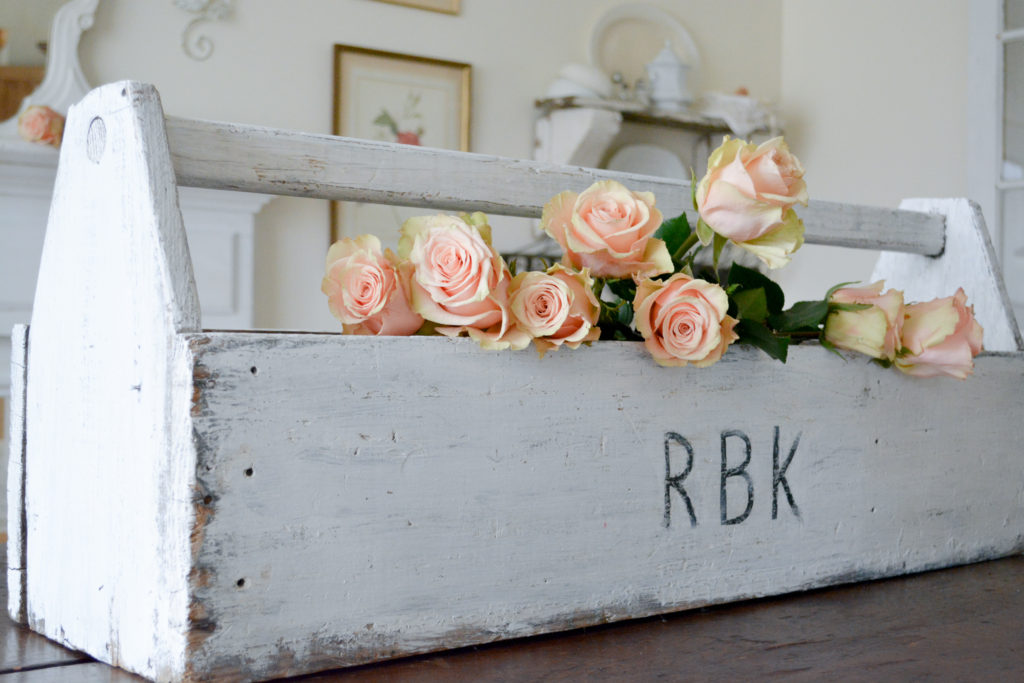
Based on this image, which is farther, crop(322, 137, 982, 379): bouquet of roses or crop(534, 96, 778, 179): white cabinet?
crop(534, 96, 778, 179): white cabinet

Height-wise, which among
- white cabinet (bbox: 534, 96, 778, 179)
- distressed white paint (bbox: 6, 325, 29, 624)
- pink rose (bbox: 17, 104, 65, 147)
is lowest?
distressed white paint (bbox: 6, 325, 29, 624)

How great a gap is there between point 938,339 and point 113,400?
1.92ft

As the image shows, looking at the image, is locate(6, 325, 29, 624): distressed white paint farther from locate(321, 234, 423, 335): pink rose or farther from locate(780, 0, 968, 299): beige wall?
locate(780, 0, 968, 299): beige wall

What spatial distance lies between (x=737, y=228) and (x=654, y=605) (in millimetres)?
259

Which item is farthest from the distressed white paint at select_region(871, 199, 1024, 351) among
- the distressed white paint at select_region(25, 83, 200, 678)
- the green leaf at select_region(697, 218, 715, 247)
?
the distressed white paint at select_region(25, 83, 200, 678)

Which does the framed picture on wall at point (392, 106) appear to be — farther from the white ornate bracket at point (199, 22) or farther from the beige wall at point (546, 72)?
the white ornate bracket at point (199, 22)

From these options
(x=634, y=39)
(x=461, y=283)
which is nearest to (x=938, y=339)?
(x=461, y=283)

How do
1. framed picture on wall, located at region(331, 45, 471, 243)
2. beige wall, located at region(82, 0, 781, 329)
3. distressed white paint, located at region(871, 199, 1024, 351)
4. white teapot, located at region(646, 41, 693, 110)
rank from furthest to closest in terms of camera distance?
white teapot, located at region(646, 41, 693, 110)
framed picture on wall, located at region(331, 45, 471, 243)
beige wall, located at region(82, 0, 781, 329)
distressed white paint, located at region(871, 199, 1024, 351)

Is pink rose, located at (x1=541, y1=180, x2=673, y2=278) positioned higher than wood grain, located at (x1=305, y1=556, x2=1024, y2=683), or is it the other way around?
pink rose, located at (x1=541, y1=180, x2=673, y2=278)

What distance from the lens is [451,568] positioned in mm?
590

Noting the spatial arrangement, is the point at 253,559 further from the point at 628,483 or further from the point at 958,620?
the point at 958,620

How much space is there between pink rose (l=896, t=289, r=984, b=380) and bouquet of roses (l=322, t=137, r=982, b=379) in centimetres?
12

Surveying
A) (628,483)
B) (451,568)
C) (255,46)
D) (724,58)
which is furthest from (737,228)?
(724,58)

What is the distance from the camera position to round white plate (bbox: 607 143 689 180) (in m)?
3.16
